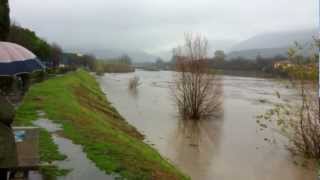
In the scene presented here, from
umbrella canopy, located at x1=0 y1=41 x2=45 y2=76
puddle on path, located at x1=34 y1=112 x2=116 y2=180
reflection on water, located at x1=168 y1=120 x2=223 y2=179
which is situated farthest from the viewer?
reflection on water, located at x1=168 y1=120 x2=223 y2=179

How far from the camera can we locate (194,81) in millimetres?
25578

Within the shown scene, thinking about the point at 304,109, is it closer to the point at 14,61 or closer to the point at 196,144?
the point at 196,144

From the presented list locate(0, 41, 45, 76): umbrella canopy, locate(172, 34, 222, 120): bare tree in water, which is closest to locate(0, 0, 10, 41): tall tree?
locate(0, 41, 45, 76): umbrella canopy

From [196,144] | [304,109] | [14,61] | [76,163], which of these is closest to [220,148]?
[196,144]

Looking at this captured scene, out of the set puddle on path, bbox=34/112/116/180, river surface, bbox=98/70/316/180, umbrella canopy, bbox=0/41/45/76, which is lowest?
river surface, bbox=98/70/316/180

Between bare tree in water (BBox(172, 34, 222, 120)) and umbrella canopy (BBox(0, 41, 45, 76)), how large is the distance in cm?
2044

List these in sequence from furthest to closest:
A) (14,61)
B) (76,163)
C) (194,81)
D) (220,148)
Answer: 1. (194,81)
2. (220,148)
3. (76,163)
4. (14,61)

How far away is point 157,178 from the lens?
27.2 ft

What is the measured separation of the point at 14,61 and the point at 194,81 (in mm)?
20881

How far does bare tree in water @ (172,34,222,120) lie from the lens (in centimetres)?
2552

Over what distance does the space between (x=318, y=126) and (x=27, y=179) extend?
11223mm

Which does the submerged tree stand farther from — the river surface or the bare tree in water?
the bare tree in water

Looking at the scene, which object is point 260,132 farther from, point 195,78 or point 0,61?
point 0,61

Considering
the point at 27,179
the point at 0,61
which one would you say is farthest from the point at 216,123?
the point at 0,61
